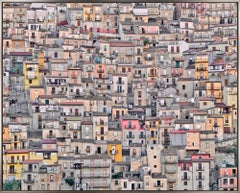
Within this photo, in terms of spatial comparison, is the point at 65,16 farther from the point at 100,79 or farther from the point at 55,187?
the point at 55,187

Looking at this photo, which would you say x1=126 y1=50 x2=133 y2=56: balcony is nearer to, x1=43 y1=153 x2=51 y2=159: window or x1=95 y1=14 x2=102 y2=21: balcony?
x1=95 y1=14 x2=102 y2=21: balcony

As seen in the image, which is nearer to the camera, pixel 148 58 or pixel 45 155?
pixel 45 155

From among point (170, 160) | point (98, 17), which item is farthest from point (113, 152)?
point (98, 17)

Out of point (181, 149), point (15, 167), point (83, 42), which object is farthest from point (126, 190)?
point (83, 42)

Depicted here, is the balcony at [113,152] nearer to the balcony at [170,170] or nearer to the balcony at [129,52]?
the balcony at [170,170]

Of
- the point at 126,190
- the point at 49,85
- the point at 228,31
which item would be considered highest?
the point at 228,31

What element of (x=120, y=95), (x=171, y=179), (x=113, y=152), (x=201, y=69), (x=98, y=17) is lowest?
(x=171, y=179)

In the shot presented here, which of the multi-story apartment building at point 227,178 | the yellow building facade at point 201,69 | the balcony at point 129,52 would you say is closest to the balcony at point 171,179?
the multi-story apartment building at point 227,178

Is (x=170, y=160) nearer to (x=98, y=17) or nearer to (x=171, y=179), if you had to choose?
(x=171, y=179)
